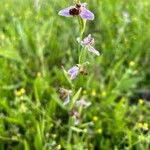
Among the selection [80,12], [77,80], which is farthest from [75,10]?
[77,80]

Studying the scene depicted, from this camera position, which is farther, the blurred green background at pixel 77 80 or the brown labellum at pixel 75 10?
the blurred green background at pixel 77 80

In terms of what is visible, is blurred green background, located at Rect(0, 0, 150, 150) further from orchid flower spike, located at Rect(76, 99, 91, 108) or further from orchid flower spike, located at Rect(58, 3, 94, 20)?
orchid flower spike, located at Rect(58, 3, 94, 20)

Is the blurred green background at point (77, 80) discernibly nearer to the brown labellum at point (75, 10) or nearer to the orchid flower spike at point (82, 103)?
the orchid flower spike at point (82, 103)

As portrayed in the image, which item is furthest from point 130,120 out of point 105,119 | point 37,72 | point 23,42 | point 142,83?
point 23,42

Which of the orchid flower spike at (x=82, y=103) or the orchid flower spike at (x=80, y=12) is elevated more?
the orchid flower spike at (x=80, y=12)

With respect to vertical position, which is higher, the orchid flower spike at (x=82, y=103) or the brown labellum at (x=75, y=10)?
the brown labellum at (x=75, y=10)

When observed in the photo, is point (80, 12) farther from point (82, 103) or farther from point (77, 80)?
point (82, 103)

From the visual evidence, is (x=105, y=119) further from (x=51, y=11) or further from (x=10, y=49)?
(x=51, y=11)

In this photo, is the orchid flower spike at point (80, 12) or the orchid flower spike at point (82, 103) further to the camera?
the orchid flower spike at point (82, 103)

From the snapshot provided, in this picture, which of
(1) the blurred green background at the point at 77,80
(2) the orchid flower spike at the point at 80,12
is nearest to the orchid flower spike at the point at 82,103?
(1) the blurred green background at the point at 77,80
